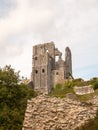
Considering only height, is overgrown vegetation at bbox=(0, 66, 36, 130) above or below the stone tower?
below

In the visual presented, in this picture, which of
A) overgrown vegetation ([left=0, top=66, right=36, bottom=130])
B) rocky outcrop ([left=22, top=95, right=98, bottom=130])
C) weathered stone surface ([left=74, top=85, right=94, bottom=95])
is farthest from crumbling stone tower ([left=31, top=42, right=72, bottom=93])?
rocky outcrop ([left=22, top=95, right=98, bottom=130])

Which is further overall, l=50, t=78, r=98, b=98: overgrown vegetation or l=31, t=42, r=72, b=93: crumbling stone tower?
l=31, t=42, r=72, b=93: crumbling stone tower

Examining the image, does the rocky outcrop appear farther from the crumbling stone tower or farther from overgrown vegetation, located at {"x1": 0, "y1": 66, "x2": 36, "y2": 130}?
the crumbling stone tower

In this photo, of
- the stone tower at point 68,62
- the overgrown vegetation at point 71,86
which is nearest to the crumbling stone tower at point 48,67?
the stone tower at point 68,62

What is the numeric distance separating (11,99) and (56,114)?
13189mm

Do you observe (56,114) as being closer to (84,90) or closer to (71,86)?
(84,90)

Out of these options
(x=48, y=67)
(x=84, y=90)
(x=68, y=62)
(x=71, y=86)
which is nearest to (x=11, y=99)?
(x=84, y=90)

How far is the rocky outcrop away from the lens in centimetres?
1842

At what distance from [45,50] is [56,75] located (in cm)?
853

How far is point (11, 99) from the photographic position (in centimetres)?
3138

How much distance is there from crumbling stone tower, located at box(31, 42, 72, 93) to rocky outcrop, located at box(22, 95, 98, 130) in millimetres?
74888

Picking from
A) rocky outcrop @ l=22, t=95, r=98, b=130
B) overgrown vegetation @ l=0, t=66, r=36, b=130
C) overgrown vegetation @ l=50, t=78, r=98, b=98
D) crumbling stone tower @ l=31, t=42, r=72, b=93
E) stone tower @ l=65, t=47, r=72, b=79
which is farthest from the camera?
stone tower @ l=65, t=47, r=72, b=79

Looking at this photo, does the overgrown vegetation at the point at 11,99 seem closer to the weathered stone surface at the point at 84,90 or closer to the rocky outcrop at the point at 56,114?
the rocky outcrop at the point at 56,114

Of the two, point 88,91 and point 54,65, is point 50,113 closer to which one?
point 88,91
